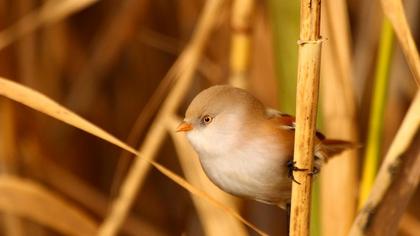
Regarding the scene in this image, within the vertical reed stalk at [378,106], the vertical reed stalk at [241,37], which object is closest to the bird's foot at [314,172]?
the vertical reed stalk at [378,106]

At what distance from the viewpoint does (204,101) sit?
1.27 metres

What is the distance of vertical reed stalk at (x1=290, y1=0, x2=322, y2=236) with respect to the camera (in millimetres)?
961

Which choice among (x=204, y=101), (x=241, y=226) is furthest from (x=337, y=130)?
(x=204, y=101)

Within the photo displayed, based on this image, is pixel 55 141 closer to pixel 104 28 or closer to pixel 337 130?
pixel 104 28

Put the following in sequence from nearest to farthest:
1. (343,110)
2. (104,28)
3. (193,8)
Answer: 1. (343,110)
2. (193,8)
3. (104,28)

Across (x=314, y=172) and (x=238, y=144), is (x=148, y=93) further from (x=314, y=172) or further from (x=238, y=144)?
(x=314, y=172)

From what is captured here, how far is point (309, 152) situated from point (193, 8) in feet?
3.72

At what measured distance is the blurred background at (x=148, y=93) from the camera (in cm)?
158

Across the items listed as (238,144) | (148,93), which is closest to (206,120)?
(238,144)

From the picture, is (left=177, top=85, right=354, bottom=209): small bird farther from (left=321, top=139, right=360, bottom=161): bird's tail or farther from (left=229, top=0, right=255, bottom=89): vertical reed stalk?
(left=229, top=0, right=255, bottom=89): vertical reed stalk

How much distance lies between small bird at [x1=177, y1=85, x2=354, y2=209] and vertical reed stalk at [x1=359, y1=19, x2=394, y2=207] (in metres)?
0.15

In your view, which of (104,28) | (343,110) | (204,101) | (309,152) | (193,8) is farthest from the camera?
(104,28)

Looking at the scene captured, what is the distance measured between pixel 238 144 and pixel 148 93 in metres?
1.16

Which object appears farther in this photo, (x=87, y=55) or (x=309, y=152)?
(x=87, y=55)
